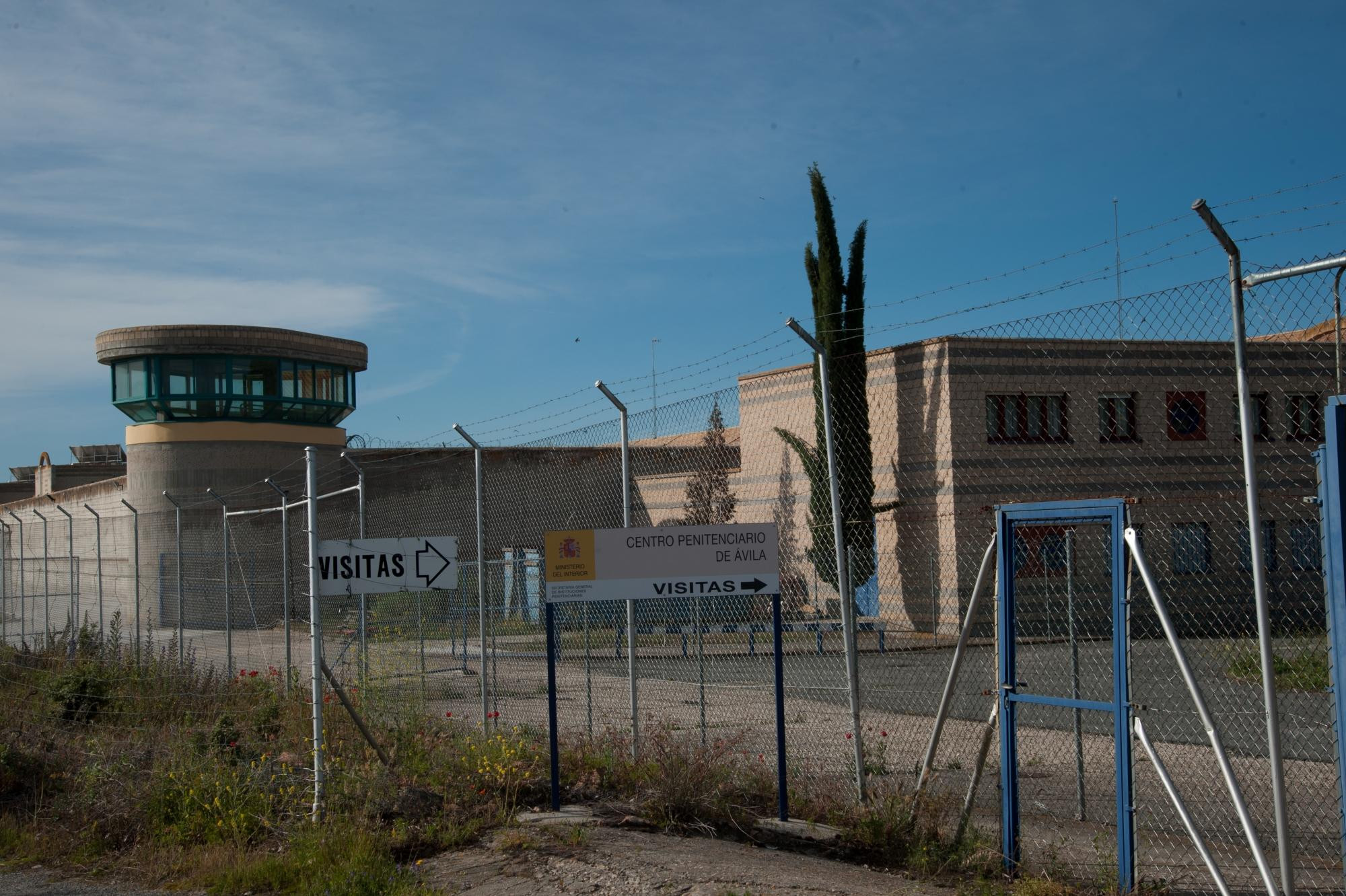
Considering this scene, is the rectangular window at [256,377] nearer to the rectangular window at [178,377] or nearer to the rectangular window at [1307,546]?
the rectangular window at [178,377]

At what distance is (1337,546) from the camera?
5078mm

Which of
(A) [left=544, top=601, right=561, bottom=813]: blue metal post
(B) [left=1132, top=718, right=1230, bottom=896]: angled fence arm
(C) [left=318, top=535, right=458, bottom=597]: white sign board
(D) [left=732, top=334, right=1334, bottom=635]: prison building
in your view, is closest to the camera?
(B) [left=1132, top=718, right=1230, bottom=896]: angled fence arm

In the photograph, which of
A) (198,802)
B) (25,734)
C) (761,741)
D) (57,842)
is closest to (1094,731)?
(761,741)

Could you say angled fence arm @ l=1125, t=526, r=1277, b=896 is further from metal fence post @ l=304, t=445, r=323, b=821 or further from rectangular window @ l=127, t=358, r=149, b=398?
rectangular window @ l=127, t=358, r=149, b=398

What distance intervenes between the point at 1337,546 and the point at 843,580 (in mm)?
2986

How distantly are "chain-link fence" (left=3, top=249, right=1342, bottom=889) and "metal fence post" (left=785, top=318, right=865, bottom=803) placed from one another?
0.64 m

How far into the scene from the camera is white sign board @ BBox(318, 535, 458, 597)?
8.30m

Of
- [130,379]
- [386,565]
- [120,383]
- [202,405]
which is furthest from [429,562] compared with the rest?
[120,383]

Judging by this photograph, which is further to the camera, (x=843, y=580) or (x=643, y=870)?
(x=843, y=580)

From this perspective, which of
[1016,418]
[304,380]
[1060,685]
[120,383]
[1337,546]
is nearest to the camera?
[1337,546]

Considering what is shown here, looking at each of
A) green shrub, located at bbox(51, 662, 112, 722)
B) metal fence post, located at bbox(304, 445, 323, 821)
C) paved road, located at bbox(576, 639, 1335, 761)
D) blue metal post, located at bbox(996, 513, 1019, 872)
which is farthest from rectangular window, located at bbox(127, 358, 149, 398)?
blue metal post, located at bbox(996, 513, 1019, 872)

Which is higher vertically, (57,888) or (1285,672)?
(1285,672)

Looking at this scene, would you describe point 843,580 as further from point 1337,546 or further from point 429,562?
point 429,562

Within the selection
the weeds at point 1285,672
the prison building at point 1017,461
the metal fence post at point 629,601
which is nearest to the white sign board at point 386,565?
the metal fence post at point 629,601
